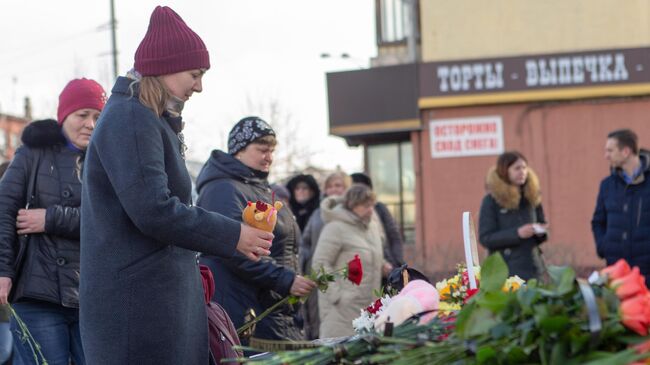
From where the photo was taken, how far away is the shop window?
24.0m

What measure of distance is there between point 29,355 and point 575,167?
1772 centimetres

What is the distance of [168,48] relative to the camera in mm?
4203

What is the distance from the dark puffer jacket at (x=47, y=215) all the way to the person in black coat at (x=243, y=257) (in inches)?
27.2

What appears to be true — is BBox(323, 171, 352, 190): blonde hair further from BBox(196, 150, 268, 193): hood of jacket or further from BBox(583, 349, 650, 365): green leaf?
BBox(583, 349, 650, 365): green leaf

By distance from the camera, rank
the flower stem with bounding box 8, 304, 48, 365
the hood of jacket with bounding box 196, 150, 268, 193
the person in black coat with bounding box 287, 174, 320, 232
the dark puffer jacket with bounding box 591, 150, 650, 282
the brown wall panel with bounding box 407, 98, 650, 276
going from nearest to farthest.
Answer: the flower stem with bounding box 8, 304, 48, 365, the hood of jacket with bounding box 196, 150, 268, 193, the dark puffer jacket with bounding box 591, 150, 650, 282, the person in black coat with bounding box 287, 174, 320, 232, the brown wall panel with bounding box 407, 98, 650, 276

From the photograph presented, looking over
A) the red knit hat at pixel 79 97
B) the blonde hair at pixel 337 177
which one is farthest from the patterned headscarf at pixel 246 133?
the blonde hair at pixel 337 177

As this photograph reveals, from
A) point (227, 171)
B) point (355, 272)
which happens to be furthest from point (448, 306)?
point (227, 171)

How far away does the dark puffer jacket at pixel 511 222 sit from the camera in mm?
9086

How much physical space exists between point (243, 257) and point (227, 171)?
1.56ft

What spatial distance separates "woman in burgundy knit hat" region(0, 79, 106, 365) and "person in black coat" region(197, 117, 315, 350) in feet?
2.28

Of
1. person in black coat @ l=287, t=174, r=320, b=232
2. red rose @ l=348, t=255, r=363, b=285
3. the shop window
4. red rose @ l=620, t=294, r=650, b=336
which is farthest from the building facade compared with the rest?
red rose @ l=620, t=294, r=650, b=336

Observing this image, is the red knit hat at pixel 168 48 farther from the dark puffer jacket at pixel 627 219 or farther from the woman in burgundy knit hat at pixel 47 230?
the dark puffer jacket at pixel 627 219

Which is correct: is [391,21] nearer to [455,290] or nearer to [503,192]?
[503,192]

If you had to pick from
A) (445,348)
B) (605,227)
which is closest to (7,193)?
(445,348)
